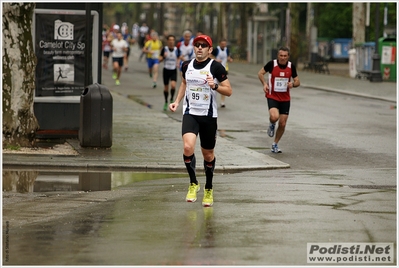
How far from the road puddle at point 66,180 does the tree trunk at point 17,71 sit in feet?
6.06

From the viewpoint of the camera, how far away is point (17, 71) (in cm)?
1497

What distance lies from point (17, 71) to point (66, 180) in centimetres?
287

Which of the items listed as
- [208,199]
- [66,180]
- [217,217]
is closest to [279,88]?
[66,180]

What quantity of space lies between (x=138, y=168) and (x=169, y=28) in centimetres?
9816

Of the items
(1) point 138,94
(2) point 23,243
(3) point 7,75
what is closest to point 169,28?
(1) point 138,94

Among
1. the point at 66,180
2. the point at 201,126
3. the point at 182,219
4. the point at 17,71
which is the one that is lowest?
the point at 66,180

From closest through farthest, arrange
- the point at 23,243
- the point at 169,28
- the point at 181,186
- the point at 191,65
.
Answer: the point at 23,243 → the point at 191,65 → the point at 181,186 → the point at 169,28

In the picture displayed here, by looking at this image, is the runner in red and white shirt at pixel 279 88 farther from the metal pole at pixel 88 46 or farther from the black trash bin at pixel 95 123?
the metal pole at pixel 88 46

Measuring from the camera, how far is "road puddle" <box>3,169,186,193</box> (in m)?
12.1

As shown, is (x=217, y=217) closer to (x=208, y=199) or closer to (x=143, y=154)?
(x=208, y=199)

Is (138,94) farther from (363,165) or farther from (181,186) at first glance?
(181,186)

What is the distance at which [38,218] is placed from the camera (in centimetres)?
945

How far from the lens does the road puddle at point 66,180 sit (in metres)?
12.1

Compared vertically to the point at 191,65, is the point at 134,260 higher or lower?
lower
